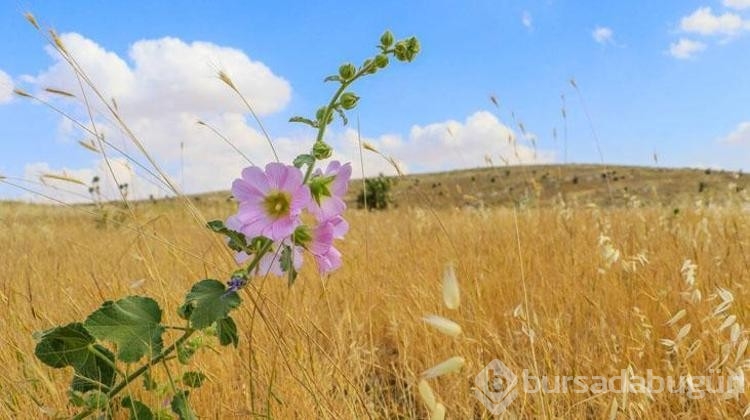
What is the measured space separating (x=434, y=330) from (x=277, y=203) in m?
1.44

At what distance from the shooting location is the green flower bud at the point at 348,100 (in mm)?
1081

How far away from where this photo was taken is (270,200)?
3.34 feet

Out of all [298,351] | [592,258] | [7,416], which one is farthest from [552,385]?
[592,258]

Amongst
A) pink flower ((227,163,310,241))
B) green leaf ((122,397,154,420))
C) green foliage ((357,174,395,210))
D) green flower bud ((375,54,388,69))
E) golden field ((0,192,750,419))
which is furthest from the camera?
green foliage ((357,174,395,210))

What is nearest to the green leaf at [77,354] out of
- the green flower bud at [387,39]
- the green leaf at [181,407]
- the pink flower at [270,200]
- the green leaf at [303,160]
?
the green leaf at [181,407]

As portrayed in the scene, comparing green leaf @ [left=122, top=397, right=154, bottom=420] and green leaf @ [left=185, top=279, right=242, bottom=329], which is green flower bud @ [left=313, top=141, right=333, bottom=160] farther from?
green leaf @ [left=122, top=397, right=154, bottom=420]

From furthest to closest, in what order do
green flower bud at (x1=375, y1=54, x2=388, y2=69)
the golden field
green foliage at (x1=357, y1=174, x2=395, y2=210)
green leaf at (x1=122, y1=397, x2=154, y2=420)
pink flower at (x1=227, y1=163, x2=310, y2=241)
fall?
green foliage at (x1=357, y1=174, x2=395, y2=210)
the golden field
green leaf at (x1=122, y1=397, x2=154, y2=420)
green flower bud at (x1=375, y1=54, x2=388, y2=69)
pink flower at (x1=227, y1=163, x2=310, y2=241)

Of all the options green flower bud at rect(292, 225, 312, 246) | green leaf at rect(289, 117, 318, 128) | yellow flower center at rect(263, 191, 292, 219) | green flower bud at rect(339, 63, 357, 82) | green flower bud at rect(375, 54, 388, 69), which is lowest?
green flower bud at rect(292, 225, 312, 246)

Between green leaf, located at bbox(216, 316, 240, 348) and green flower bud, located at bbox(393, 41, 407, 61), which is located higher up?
green flower bud, located at bbox(393, 41, 407, 61)

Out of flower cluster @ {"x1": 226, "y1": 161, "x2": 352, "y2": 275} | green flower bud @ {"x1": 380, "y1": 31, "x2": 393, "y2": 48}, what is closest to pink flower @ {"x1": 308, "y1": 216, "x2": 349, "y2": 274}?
flower cluster @ {"x1": 226, "y1": 161, "x2": 352, "y2": 275}

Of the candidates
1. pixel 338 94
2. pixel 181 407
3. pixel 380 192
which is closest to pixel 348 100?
pixel 338 94

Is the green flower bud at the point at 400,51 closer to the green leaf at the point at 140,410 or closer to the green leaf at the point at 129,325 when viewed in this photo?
the green leaf at the point at 129,325

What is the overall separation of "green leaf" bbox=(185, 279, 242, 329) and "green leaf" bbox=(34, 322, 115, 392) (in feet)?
0.84

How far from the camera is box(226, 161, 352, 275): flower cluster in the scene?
1002 millimetres
